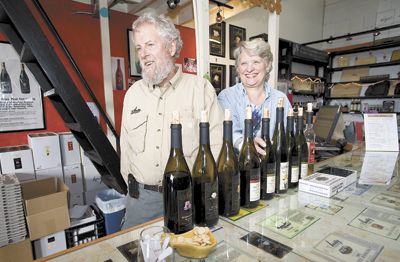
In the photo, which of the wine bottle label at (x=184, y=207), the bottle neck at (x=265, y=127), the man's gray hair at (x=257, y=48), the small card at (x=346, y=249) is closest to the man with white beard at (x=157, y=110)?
the bottle neck at (x=265, y=127)

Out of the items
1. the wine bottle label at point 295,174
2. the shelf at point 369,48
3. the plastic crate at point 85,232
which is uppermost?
the shelf at point 369,48

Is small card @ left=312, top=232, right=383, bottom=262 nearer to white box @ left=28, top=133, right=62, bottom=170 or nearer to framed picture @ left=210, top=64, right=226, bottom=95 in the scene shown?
white box @ left=28, top=133, right=62, bottom=170

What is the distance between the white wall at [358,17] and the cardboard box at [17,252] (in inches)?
271

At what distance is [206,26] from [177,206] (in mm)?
1632

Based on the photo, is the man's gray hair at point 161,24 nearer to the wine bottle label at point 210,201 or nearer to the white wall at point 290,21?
the wine bottle label at point 210,201

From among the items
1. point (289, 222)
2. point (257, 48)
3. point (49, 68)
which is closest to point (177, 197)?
point (289, 222)

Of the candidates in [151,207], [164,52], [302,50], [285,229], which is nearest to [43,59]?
[164,52]

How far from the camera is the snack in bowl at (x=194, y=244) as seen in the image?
585 millimetres

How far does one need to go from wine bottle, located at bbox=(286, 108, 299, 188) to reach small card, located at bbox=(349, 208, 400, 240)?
0.28m

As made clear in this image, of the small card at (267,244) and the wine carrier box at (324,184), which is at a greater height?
the wine carrier box at (324,184)

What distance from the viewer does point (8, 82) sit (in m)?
2.32

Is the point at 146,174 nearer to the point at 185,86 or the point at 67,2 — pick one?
the point at 185,86

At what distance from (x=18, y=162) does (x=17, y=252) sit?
795 mm

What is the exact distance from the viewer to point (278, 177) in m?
0.98
